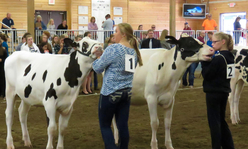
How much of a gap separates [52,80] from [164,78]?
162 centimetres

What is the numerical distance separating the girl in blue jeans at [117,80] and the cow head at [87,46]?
31.9 inches

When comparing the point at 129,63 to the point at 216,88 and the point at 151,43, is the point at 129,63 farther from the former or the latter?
the point at 151,43

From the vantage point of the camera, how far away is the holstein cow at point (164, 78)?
523 cm

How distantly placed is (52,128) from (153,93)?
1550 millimetres

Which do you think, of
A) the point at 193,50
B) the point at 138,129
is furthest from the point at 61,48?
the point at 193,50

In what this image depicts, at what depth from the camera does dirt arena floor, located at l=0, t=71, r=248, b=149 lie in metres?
5.63

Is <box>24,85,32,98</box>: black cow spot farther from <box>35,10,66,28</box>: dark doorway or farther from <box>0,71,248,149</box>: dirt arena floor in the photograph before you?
<box>35,10,66,28</box>: dark doorway

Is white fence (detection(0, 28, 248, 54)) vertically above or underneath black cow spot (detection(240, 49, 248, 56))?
above

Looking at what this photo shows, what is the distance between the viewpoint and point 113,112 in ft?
12.9

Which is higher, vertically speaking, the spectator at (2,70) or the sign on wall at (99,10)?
the sign on wall at (99,10)

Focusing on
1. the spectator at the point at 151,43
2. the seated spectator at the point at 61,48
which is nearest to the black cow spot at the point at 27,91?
the spectator at the point at 151,43

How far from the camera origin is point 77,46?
4.91 metres

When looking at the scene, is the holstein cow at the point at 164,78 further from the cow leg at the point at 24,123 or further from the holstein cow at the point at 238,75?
the holstein cow at the point at 238,75

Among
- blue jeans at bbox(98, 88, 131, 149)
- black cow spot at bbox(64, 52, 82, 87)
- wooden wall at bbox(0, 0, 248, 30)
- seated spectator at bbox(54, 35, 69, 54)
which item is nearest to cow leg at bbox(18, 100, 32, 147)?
black cow spot at bbox(64, 52, 82, 87)
